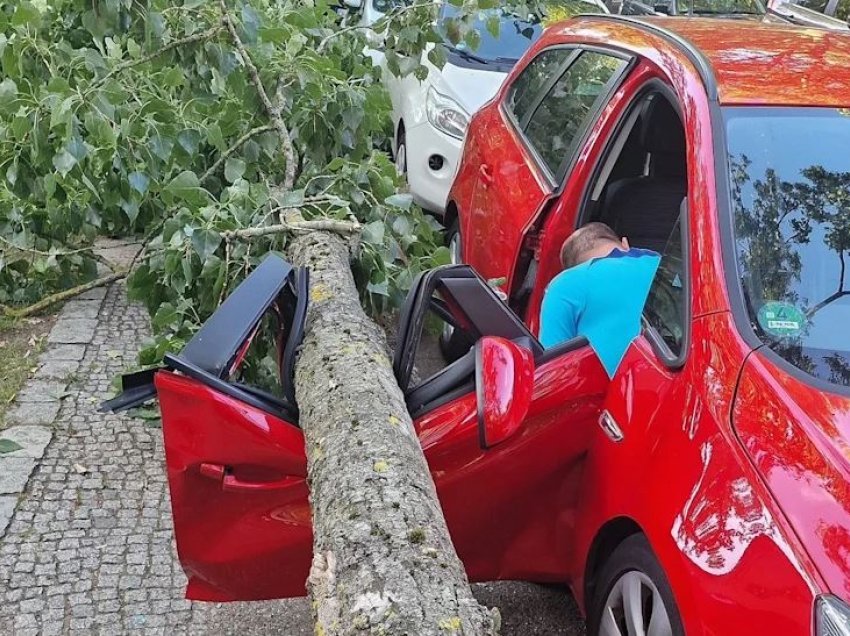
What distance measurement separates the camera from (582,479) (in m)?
2.38

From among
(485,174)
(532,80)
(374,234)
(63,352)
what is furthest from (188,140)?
(532,80)

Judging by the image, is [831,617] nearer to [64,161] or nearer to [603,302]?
[603,302]

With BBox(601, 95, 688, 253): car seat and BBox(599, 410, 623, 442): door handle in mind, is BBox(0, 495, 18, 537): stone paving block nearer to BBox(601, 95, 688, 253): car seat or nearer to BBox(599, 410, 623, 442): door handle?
BBox(599, 410, 623, 442): door handle

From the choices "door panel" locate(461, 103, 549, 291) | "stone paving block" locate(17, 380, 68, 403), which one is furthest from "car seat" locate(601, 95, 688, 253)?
"stone paving block" locate(17, 380, 68, 403)

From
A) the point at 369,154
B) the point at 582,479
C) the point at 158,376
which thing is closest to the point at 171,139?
the point at 369,154

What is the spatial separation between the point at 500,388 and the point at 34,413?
2.73 metres

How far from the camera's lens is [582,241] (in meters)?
2.96

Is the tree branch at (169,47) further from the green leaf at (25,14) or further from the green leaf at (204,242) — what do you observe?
the green leaf at (204,242)

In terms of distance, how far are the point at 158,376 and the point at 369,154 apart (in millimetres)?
2867

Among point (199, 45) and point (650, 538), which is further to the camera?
point (199, 45)

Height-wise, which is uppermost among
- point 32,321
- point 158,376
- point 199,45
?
point 199,45

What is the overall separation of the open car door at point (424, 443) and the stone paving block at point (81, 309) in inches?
113

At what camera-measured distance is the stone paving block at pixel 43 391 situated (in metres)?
4.08

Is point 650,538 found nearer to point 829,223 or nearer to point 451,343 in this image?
point 829,223
